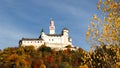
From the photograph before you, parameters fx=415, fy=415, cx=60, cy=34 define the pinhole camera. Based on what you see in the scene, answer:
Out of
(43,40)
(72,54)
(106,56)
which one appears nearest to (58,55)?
(72,54)

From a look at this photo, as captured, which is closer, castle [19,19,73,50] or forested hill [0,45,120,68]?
forested hill [0,45,120,68]

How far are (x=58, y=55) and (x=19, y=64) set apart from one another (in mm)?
17661

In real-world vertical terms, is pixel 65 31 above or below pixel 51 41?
above

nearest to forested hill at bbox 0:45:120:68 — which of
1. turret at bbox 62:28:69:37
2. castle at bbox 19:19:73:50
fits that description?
castle at bbox 19:19:73:50

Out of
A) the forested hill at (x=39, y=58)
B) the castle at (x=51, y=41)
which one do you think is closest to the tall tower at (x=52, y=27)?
the castle at (x=51, y=41)

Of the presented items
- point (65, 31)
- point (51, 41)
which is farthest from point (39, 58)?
point (65, 31)

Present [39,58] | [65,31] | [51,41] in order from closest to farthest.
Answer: [39,58], [51,41], [65,31]

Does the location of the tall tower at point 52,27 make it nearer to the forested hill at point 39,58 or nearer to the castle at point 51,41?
the castle at point 51,41

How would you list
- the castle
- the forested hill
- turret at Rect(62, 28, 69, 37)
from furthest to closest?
turret at Rect(62, 28, 69, 37) < the castle < the forested hill

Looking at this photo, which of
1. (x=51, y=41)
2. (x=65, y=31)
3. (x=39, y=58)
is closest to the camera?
(x=39, y=58)

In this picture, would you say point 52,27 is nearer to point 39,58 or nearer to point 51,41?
point 51,41

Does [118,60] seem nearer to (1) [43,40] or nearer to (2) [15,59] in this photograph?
(2) [15,59]

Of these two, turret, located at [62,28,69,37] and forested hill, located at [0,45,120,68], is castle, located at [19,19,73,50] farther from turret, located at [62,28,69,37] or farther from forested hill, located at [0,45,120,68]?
forested hill, located at [0,45,120,68]

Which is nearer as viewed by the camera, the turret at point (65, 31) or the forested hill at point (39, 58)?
the forested hill at point (39, 58)
